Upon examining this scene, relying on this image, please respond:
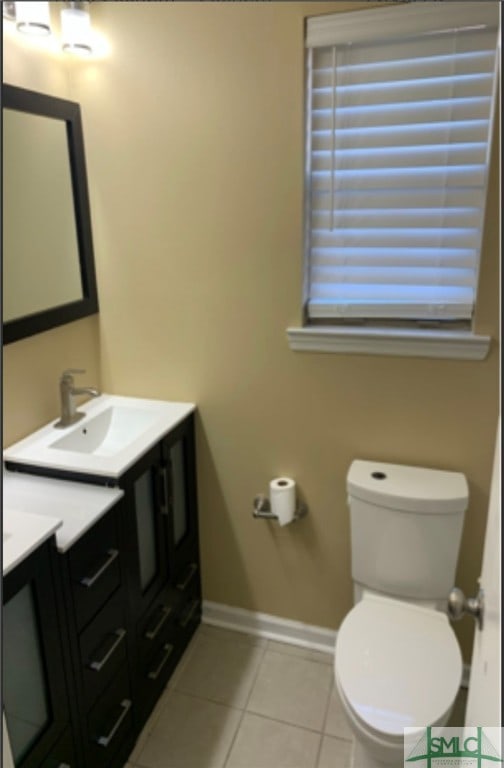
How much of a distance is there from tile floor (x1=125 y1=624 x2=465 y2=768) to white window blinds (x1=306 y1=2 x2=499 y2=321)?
132cm

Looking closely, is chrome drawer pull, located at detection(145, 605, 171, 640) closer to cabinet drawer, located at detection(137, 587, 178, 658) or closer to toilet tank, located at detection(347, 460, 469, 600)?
cabinet drawer, located at detection(137, 587, 178, 658)

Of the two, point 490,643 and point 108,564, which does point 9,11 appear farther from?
point 490,643

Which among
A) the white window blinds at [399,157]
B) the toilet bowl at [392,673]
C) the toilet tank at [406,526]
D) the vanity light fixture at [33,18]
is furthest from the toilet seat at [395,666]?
the vanity light fixture at [33,18]

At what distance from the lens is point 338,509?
2008mm

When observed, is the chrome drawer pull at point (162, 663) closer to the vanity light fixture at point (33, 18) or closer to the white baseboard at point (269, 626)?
the white baseboard at point (269, 626)

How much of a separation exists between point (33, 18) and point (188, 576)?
6.20 feet

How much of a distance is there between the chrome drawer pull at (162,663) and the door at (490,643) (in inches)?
46.0

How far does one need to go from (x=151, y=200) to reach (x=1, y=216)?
0.54m

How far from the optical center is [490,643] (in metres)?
0.85

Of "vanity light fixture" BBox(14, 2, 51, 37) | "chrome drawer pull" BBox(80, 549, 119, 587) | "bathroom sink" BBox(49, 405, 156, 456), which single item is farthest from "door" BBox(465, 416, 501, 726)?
"vanity light fixture" BBox(14, 2, 51, 37)

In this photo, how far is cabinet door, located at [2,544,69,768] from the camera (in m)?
1.22

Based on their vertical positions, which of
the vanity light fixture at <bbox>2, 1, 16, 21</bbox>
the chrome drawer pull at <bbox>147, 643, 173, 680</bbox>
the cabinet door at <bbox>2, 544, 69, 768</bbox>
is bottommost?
the chrome drawer pull at <bbox>147, 643, 173, 680</bbox>

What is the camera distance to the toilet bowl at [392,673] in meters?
1.37

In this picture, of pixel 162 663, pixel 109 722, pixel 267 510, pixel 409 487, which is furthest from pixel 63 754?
pixel 409 487
